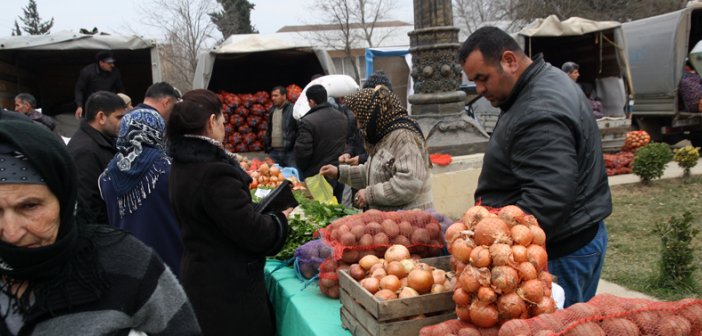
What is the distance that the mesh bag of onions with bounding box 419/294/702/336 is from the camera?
1.66 meters

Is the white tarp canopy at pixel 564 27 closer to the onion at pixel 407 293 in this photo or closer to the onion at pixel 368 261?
the onion at pixel 368 261

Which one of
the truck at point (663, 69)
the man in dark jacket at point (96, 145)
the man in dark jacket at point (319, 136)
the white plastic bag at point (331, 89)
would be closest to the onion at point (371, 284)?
the man in dark jacket at point (96, 145)

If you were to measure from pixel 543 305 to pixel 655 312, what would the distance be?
0.34 metres

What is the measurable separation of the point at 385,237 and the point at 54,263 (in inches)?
66.0

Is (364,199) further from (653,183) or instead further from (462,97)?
(653,183)

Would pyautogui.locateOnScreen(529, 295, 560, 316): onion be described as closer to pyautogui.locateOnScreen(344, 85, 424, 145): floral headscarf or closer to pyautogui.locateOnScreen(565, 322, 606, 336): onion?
pyautogui.locateOnScreen(565, 322, 606, 336): onion

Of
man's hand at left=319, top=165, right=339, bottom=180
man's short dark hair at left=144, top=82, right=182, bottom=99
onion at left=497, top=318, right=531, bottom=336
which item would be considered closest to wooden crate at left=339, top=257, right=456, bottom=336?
onion at left=497, top=318, right=531, bottom=336

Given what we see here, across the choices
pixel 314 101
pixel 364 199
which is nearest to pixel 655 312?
pixel 364 199

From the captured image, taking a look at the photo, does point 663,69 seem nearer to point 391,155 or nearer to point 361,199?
point 391,155

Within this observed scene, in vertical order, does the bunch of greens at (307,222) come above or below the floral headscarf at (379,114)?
below

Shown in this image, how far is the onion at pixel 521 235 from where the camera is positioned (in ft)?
6.19

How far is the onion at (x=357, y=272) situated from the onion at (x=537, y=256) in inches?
35.7

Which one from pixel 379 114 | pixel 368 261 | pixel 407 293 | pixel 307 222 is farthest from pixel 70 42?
pixel 407 293

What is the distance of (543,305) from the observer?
1.83 m
